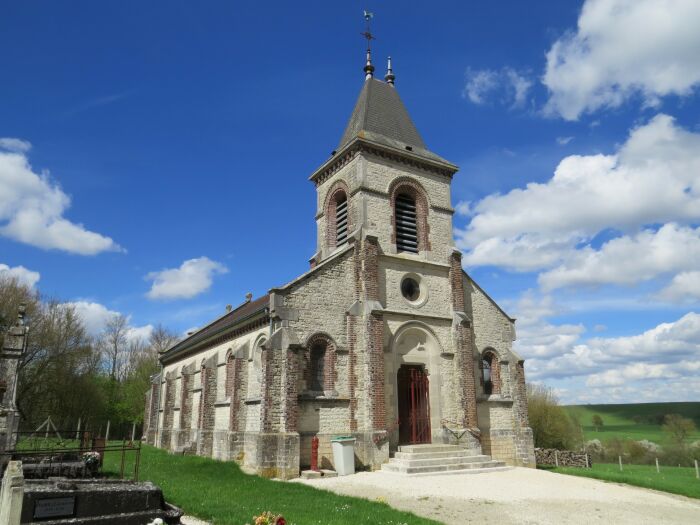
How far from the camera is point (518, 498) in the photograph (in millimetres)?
11742

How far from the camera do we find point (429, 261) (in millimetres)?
19359

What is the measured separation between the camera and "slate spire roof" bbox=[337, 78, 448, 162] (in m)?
20.5

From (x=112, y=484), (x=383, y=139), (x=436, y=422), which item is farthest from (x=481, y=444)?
(x=112, y=484)

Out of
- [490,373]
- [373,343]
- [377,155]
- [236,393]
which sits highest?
A: [377,155]

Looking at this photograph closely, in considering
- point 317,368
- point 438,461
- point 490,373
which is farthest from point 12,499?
point 490,373

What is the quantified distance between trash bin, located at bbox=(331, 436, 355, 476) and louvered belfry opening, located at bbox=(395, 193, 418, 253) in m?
7.49

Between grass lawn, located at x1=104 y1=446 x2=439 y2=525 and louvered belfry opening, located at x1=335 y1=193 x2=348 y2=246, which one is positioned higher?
louvered belfry opening, located at x1=335 y1=193 x2=348 y2=246

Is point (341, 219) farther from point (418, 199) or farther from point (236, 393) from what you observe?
point (236, 393)

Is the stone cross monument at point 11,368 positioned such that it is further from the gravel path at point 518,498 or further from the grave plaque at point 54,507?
A: the gravel path at point 518,498

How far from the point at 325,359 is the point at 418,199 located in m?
7.77

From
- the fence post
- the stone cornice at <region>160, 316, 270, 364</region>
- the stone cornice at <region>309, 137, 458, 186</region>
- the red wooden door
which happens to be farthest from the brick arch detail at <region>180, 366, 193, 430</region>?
the fence post

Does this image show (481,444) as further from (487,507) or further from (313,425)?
(487,507)

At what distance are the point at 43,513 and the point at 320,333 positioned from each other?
414 inches

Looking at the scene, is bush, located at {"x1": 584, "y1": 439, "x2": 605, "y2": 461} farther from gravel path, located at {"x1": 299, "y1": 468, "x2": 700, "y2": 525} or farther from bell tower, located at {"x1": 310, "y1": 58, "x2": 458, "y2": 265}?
bell tower, located at {"x1": 310, "y1": 58, "x2": 458, "y2": 265}
